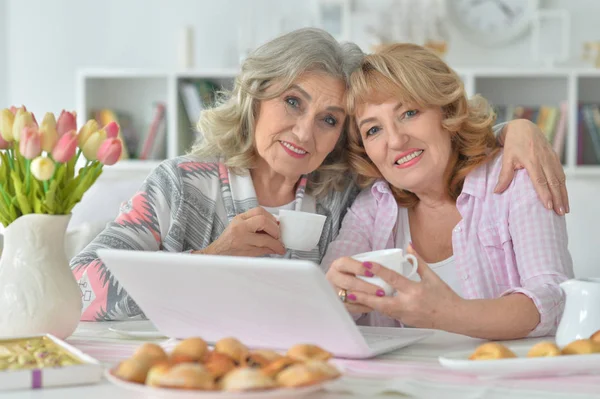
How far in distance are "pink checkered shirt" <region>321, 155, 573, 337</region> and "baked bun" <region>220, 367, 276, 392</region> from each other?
69 centimetres

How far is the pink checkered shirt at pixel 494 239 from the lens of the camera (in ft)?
5.12

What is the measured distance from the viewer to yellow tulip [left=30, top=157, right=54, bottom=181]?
1154mm

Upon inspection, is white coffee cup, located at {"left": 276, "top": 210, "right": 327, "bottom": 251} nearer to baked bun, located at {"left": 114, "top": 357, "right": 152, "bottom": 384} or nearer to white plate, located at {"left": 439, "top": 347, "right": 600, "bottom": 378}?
white plate, located at {"left": 439, "top": 347, "right": 600, "bottom": 378}

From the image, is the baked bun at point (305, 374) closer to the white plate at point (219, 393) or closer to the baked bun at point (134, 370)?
the white plate at point (219, 393)

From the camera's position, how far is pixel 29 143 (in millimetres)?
1169

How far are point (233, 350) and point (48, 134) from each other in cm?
46

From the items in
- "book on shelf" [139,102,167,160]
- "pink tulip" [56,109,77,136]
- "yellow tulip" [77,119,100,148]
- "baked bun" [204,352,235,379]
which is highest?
"pink tulip" [56,109,77,136]

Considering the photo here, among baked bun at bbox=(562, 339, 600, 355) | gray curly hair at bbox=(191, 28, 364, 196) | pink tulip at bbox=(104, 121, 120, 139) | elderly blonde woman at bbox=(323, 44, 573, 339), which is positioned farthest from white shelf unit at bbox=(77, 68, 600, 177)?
baked bun at bbox=(562, 339, 600, 355)

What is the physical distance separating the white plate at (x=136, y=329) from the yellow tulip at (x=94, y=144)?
30cm

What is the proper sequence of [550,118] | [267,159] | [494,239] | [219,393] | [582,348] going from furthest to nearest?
1. [550,118]
2. [267,159]
3. [494,239]
4. [582,348]
5. [219,393]

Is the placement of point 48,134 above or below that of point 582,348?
above

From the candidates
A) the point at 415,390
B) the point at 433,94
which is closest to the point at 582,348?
the point at 415,390

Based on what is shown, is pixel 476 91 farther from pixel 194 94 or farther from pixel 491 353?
pixel 491 353

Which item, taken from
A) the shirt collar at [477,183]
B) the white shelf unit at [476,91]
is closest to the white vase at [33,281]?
the shirt collar at [477,183]
